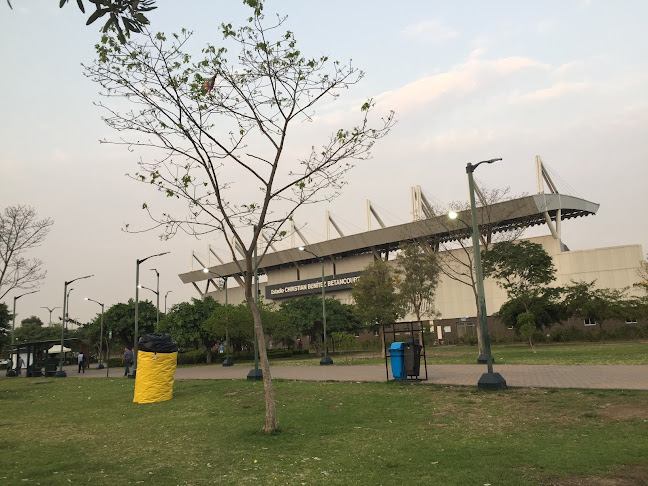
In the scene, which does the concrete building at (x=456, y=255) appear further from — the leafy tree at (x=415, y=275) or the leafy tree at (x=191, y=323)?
the leafy tree at (x=191, y=323)

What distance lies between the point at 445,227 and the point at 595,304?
42.9 feet

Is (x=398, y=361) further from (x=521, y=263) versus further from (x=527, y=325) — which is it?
(x=521, y=263)

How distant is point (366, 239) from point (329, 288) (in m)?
10.5

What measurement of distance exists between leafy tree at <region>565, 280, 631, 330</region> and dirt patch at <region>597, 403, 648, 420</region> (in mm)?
33699

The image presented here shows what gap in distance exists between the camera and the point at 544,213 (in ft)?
182

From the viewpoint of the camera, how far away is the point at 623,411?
1047 centimetres

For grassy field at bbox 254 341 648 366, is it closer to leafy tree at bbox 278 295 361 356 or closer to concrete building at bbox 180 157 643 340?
concrete building at bbox 180 157 643 340

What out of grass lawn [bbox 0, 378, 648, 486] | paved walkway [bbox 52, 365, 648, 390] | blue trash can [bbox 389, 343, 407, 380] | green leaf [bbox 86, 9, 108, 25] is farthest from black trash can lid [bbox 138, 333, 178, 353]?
green leaf [bbox 86, 9, 108, 25]

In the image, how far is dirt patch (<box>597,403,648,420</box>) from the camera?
9.98 m

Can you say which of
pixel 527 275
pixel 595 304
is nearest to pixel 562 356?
pixel 527 275

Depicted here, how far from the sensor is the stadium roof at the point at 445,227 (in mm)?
45719

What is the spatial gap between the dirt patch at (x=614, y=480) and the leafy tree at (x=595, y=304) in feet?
126

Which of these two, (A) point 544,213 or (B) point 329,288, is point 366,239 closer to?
(B) point 329,288

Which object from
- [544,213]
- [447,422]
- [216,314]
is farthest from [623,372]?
[544,213]
